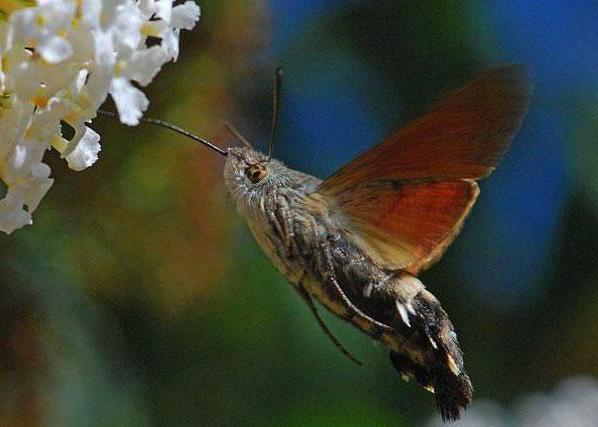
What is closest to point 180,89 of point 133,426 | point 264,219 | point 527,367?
point 133,426

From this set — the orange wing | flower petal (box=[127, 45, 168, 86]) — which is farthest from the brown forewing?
flower petal (box=[127, 45, 168, 86])

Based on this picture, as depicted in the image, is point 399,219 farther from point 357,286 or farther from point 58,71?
point 58,71

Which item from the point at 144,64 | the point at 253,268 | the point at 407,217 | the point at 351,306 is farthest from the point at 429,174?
the point at 253,268

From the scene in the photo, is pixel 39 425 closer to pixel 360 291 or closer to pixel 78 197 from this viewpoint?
pixel 78 197

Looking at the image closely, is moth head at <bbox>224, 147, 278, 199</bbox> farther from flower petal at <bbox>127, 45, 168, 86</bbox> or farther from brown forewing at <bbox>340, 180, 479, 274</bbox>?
flower petal at <bbox>127, 45, 168, 86</bbox>

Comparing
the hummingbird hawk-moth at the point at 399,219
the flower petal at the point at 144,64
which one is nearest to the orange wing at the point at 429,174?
the hummingbird hawk-moth at the point at 399,219

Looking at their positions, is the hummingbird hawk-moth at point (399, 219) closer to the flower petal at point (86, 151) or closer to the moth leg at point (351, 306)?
the moth leg at point (351, 306)
